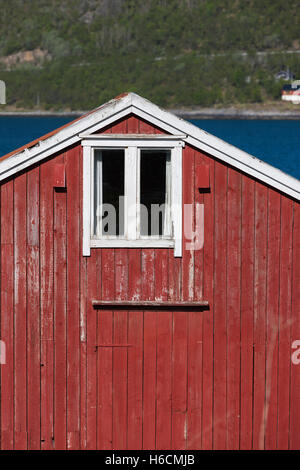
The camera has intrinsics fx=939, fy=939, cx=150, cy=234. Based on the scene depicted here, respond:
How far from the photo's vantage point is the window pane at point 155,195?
1070 centimetres

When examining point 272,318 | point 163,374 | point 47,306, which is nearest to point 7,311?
point 47,306

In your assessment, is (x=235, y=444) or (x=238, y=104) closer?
(x=235, y=444)

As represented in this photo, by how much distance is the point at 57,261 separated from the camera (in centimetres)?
1070

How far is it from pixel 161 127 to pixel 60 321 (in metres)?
Answer: 2.49

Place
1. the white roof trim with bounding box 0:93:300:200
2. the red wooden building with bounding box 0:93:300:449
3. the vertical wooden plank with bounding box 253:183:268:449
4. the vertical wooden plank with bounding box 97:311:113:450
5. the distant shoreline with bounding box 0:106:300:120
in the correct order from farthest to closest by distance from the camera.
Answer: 1. the distant shoreline with bounding box 0:106:300:120
2. the vertical wooden plank with bounding box 97:311:113:450
3. the vertical wooden plank with bounding box 253:183:268:449
4. the red wooden building with bounding box 0:93:300:449
5. the white roof trim with bounding box 0:93:300:200

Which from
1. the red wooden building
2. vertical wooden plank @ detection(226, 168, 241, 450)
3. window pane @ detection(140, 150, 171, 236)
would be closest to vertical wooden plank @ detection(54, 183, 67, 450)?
the red wooden building

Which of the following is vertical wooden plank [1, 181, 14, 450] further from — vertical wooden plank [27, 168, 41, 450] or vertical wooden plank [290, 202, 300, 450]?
vertical wooden plank [290, 202, 300, 450]

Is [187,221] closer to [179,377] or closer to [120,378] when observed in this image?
[179,377]

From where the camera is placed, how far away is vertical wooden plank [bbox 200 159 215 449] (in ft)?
34.9

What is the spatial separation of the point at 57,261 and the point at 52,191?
802mm

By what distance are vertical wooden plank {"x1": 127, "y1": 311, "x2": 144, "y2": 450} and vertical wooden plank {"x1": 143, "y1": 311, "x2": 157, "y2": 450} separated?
0.15ft

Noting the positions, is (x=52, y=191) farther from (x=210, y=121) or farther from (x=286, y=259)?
(x=210, y=121)

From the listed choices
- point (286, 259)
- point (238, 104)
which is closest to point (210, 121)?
point (238, 104)

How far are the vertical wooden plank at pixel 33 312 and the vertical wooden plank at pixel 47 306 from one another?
56 mm
